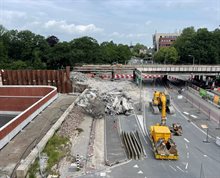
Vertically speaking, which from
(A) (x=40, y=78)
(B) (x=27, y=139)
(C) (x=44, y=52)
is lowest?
(B) (x=27, y=139)

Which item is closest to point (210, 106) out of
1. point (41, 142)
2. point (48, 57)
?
point (41, 142)

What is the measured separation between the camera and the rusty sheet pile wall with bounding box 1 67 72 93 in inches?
1969

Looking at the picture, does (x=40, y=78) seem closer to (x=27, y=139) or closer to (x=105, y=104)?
(x=105, y=104)

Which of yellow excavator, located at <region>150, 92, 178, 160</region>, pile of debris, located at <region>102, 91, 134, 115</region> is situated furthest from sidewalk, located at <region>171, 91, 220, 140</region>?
pile of debris, located at <region>102, 91, 134, 115</region>

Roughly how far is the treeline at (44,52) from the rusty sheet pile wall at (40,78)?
1145 inches

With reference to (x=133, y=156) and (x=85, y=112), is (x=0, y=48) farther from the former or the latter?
(x=133, y=156)

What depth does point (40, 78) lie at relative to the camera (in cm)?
5144

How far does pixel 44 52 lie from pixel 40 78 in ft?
148

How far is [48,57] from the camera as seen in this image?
275 feet

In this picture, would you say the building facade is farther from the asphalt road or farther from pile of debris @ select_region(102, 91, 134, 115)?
the asphalt road

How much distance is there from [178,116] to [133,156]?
58.8ft

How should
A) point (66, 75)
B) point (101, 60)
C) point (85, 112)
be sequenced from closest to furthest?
point (85, 112) → point (66, 75) → point (101, 60)

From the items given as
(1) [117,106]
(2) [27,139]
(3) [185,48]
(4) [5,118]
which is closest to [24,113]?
(2) [27,139]

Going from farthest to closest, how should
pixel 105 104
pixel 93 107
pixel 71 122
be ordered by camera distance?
pixel 105 104 → pixel 93 107 → pixel 71 122
